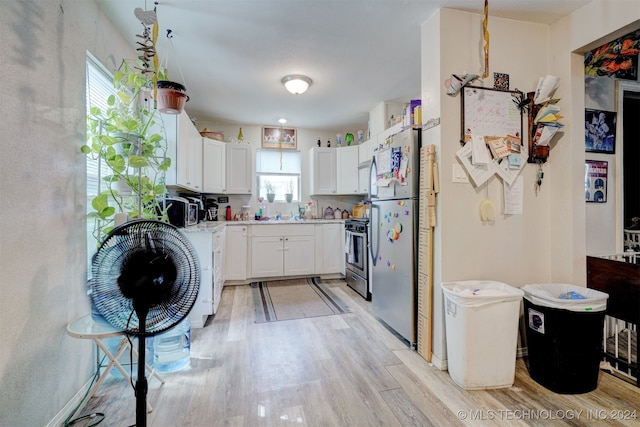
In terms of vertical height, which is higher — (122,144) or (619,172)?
(122,144)

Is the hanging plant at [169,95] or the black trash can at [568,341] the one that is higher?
the hanging plant at [169,95]

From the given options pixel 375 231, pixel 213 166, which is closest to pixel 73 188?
pixel 375 231

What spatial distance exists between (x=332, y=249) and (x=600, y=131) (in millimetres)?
3134

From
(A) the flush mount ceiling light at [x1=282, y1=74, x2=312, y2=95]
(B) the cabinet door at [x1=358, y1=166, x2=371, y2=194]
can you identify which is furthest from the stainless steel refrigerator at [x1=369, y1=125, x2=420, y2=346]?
(B) the cabinet door at [x1=358, y1=166, x2=371, y2=194]

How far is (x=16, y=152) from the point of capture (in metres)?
1.20

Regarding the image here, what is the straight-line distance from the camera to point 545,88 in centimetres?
199

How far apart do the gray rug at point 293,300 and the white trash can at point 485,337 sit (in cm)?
143

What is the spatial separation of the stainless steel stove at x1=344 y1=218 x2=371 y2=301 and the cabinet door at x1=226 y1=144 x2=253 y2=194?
5.64ft

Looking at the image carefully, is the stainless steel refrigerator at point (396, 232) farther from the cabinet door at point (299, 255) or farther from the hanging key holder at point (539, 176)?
the cabinet door at point (299, 255)

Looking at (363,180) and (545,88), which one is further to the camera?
(363,180)

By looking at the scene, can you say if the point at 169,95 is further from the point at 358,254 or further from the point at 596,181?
the point at 596,181

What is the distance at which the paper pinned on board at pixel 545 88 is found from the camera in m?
1.97

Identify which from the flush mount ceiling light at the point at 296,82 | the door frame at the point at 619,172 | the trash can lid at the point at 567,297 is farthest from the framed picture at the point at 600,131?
the flush mount ceiling light at the point at 296,82

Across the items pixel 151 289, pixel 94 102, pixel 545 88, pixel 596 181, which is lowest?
pixel 151 289
